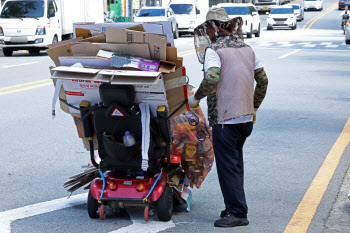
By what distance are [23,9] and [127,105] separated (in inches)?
789

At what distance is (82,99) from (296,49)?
71.5 feet

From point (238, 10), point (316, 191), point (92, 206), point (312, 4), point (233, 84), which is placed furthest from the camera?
point (312, 4)

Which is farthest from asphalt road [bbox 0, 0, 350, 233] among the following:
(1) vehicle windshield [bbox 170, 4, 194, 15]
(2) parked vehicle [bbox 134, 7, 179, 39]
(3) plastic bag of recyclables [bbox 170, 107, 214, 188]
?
(1) vehicle windshield [bbox 170, 4, 194, 15]

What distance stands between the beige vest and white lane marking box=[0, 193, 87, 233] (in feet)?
5.01

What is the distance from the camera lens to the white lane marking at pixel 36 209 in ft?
16.3

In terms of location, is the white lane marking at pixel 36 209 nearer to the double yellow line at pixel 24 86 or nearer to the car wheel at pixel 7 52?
the double yellow line at pixel 24 86

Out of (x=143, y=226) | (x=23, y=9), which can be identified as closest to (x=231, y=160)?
(x=143, y=226)

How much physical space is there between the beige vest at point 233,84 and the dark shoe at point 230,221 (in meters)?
0.72

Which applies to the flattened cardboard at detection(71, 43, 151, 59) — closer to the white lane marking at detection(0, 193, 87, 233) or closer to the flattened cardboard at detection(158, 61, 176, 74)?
the flattened cardboard at detection(158, 61, 176, 74)

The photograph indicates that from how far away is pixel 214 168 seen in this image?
22.6 feet

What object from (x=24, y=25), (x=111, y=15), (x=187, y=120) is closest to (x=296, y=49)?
(x=24, y=25)

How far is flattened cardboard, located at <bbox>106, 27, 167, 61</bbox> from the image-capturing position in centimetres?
461

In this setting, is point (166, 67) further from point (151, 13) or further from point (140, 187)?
point (151, 13)

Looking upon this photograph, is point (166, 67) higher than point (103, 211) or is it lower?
higher
